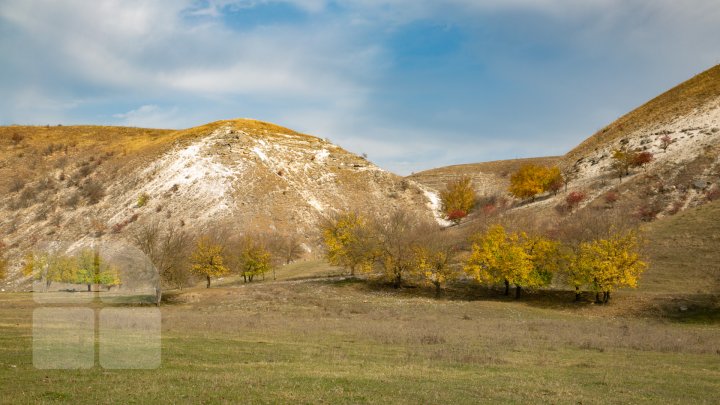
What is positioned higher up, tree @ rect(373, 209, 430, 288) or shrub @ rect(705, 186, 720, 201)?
shrub @ rect(705, 186, 720, 201)

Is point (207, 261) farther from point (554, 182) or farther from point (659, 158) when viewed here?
point (659, 158)

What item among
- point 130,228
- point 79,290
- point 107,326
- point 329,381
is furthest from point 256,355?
point 130,228

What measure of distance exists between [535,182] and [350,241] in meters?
50.8

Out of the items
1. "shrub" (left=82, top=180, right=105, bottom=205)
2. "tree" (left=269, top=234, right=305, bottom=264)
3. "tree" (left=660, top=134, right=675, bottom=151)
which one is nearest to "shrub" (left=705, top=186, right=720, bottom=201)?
"tree" (left=660, top=134, right=675, bottom=151)

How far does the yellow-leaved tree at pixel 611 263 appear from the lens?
49562 mm

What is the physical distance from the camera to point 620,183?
88000 millimetres

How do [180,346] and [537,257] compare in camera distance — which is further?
[537,257]

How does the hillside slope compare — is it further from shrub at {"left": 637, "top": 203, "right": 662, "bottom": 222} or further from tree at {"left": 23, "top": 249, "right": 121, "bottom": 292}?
shrub at {"left": 637, "top": 203, "right": 662, "bottom": 222}

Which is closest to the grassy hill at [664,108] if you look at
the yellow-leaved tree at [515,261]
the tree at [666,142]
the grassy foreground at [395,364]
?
the tree at [666,142]

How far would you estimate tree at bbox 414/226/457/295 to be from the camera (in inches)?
2299

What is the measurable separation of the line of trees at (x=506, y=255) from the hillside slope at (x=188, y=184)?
25698 millimetres

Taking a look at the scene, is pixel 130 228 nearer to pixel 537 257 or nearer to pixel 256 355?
pixel 537 257

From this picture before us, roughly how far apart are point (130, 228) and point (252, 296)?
48.0 m

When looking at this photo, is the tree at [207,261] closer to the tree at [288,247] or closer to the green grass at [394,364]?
the tree at [288,247]
